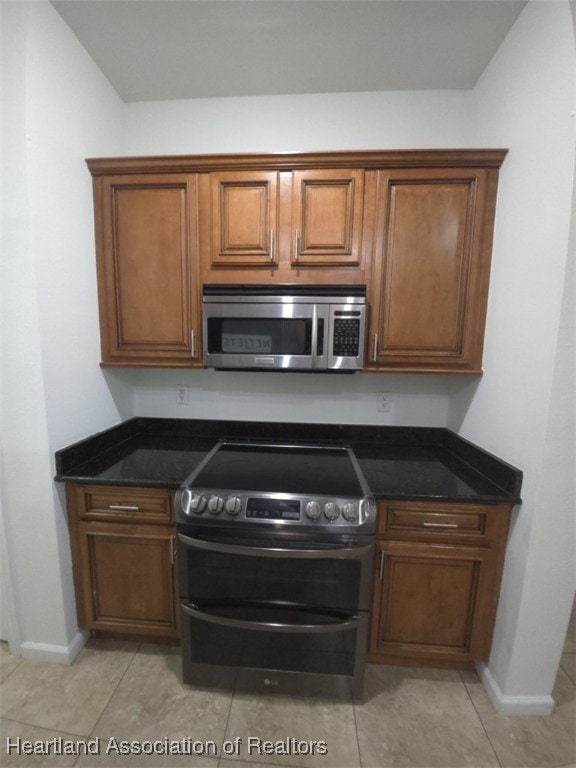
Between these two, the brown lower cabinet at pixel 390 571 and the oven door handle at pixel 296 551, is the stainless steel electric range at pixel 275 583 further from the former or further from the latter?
the brown lower cabinet at pixel 390 571

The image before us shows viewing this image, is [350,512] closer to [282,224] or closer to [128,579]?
[128,579]

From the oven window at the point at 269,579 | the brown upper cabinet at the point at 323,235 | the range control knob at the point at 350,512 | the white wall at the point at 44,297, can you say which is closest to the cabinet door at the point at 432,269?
the brown upper cabinet at the point at 323,235

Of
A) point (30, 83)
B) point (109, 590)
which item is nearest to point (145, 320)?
point (30, 83)

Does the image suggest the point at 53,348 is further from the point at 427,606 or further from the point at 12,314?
the point at 427,606

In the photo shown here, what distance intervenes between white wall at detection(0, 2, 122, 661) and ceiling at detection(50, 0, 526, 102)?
0.21 metres

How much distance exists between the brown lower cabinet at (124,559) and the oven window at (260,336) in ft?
2.41

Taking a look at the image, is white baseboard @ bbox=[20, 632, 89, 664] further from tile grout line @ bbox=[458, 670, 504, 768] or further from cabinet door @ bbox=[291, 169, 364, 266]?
cabinet door @ bbox=[291, 169, 364, 266]

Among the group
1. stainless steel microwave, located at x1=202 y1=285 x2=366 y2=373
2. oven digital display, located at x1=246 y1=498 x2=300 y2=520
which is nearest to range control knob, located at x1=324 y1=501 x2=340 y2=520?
oven digital display, located at x1=246 y1=498 x2=300 y2=520

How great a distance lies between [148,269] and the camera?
1.60 meters

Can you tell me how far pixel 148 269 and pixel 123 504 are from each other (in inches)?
44.4

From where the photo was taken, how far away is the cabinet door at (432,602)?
1.36 m

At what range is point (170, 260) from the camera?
Answer: 158 centimetres

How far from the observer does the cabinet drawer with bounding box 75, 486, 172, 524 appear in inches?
55.7

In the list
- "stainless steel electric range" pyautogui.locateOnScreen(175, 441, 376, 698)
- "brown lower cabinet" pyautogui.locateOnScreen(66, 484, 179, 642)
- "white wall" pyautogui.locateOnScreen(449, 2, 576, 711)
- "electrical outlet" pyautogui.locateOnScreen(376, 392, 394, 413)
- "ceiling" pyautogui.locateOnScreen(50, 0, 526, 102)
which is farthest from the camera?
"electrical outlet" pyautogui.locateOnScreen(376, 392, 394, 413)
